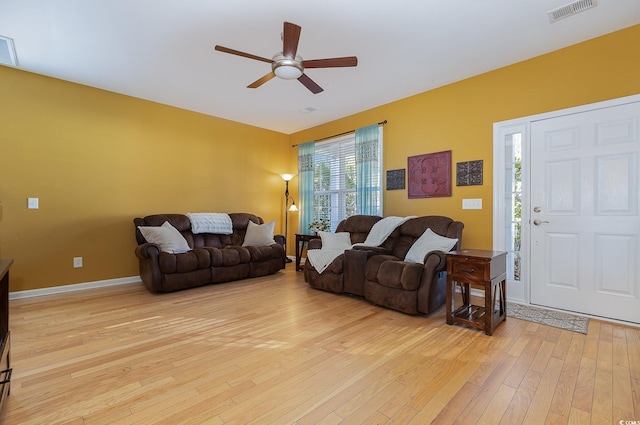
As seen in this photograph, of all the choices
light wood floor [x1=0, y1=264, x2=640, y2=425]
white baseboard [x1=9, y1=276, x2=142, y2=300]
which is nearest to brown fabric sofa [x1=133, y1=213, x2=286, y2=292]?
white baseboard [x1=9, y1=276, x2=142, y2=300]

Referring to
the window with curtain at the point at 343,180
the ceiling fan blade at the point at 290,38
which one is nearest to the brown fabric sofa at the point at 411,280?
the window with curtain at the point at 343,180

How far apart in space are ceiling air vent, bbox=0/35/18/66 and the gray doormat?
555 cm

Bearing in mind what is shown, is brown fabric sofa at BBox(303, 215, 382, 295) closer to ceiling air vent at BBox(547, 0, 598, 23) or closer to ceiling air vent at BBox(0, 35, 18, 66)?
ceiling air vent at BBox(547, 0, 598, 23)

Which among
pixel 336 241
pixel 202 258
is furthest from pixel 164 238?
pixel 336 241

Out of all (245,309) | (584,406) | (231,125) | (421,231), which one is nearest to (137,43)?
(231,125)

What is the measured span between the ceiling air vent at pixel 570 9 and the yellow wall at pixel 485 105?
63 centimetres

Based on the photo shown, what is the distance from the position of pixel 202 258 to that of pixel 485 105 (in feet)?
13.0

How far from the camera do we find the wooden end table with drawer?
8.18 feet

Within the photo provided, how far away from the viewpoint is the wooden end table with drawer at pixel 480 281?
2494 millimetres

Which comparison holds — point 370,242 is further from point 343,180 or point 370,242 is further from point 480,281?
point 343,180

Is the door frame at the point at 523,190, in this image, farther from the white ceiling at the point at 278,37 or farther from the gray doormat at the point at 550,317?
the white ceiling at the point at 278,37

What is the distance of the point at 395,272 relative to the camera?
299 cm

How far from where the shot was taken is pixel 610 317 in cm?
276

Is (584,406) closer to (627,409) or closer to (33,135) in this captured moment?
(627,409)
